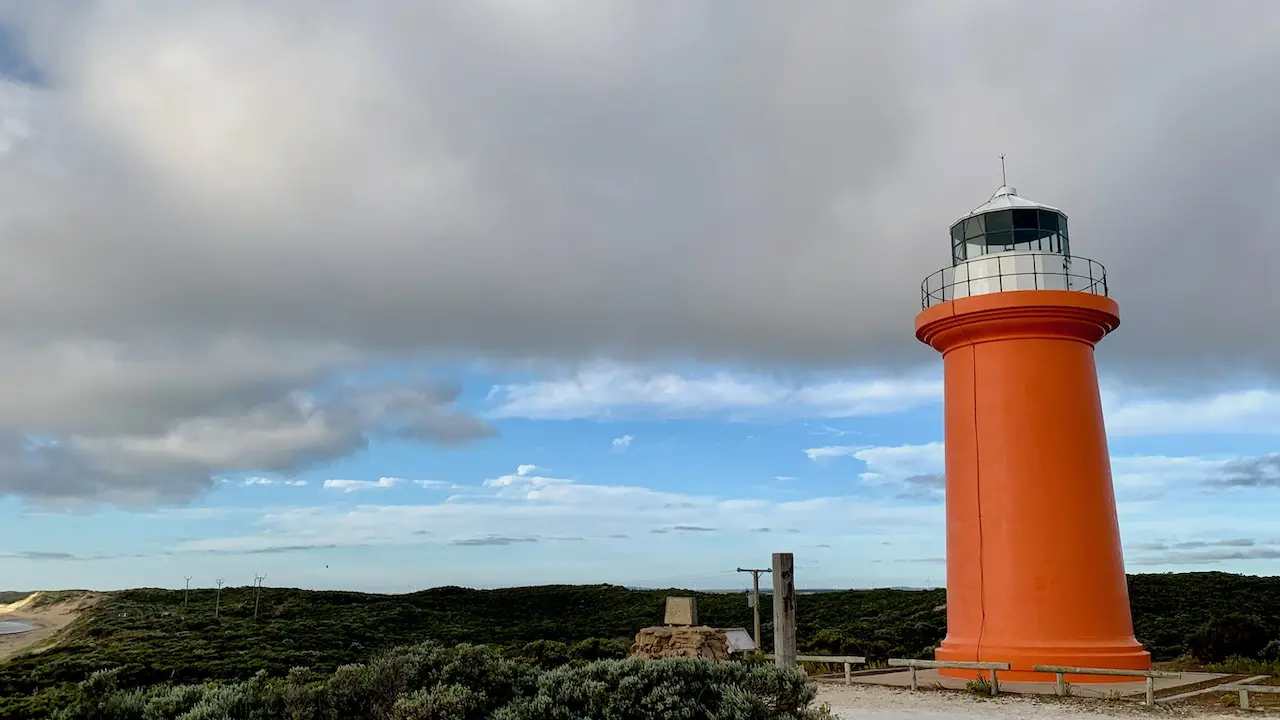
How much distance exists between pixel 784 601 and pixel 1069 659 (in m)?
4.15

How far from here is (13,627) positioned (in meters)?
61.0

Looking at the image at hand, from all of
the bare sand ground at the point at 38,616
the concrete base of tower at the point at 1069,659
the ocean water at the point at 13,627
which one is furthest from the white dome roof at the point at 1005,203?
the ocean water at the point at 13,627

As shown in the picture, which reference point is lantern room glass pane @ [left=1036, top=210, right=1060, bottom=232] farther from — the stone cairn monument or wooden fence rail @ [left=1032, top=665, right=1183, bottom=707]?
the stone cairn monument

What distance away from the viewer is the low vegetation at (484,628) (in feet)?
66.8

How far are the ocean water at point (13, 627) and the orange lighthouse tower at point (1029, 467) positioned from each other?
60.3 metres

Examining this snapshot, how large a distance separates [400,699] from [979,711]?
727cm

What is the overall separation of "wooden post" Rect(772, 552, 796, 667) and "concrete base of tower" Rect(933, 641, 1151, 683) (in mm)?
3042

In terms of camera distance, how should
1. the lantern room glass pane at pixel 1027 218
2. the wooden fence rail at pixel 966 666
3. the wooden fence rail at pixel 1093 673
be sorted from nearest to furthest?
1. the wooden fence rail at pixel 1093 673
2. the wooden fence rail at pixel 966 666
3. the lantern room glass pane at pixel 1027 218

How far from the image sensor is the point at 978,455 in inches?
568

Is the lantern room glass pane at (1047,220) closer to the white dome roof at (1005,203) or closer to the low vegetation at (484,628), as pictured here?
the white dome roof at (1005,203)

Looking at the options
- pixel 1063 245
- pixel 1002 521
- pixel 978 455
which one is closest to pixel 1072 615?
pixel 1002 521

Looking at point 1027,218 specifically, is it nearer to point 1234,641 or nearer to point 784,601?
point 784,601

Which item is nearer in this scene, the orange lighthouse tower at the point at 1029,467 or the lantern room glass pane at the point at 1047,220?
the orange lighthouse tower at the point at 1029,467

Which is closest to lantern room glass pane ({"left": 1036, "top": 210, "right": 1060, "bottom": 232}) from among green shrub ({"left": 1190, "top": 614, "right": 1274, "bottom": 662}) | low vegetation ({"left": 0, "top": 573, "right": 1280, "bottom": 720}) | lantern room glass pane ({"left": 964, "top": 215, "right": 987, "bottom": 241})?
lantern room glass pane ({"left": 964, "top": 215, "right": 987, "bottom": 241})
